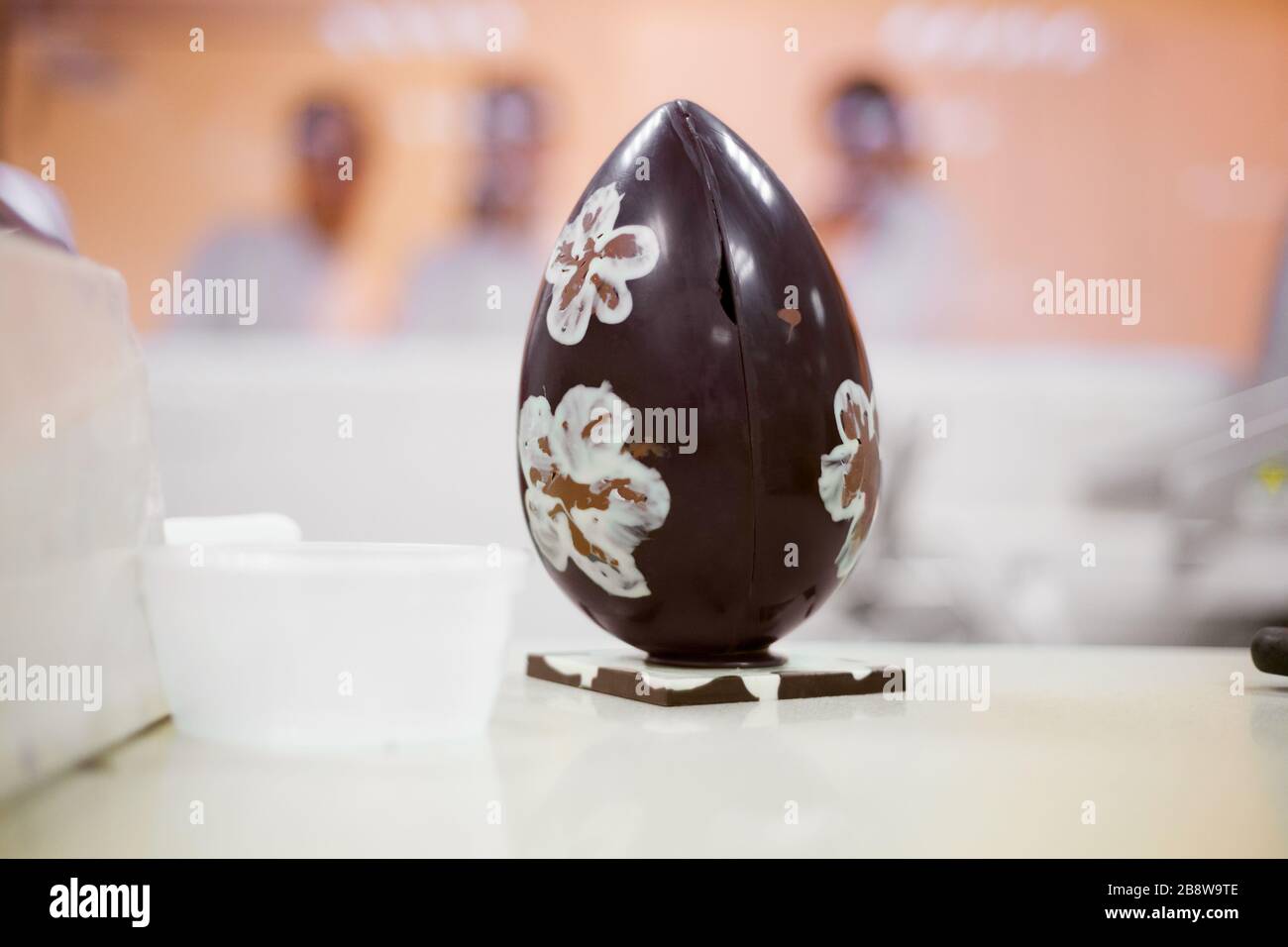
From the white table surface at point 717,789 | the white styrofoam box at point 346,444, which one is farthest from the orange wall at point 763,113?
the white table surface at point 717,789

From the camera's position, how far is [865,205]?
1.49 meters

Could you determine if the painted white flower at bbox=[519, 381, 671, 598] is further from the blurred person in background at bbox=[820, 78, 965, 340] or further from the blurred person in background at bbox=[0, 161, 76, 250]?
the blurred person in background at bbox=[820, 78, 965, 340]

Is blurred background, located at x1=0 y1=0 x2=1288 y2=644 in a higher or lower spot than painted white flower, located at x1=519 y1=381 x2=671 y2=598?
higher

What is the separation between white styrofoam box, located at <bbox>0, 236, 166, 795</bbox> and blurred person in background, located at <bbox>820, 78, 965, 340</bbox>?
1149 millimetres

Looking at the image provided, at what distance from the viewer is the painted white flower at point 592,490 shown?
0.55 meters

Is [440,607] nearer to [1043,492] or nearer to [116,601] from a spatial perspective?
[116,601]

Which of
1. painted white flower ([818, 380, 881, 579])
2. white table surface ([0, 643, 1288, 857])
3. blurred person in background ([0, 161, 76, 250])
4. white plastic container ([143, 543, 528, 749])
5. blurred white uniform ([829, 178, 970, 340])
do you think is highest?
blurred person in background ([0, 161, 76, 250])

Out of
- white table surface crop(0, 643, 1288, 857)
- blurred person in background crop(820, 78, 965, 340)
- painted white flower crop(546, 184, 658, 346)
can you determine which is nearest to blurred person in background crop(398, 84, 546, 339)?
blurred person in background crop(820, 78, 965, 340)

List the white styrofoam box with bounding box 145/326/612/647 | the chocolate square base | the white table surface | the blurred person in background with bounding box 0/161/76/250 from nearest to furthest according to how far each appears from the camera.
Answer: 1. the white table surface
2. the chocolate square base
3. the blurred person in background with bounding box 0/161/76/250
4. the white styrofoam box with bounding box 145/326/612/647

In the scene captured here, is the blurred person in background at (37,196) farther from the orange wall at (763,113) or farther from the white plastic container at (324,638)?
the white plastic container at (324,638)

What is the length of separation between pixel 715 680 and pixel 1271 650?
29cm

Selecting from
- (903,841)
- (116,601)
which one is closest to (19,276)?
(116,601)

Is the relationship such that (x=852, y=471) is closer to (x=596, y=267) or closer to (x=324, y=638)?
(x=596, y=267)

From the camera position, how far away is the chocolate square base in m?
0.55
